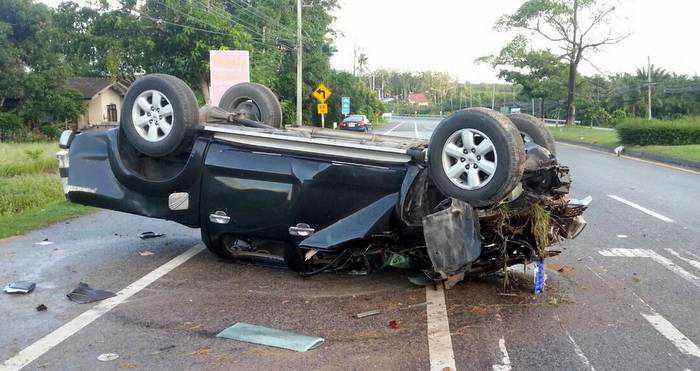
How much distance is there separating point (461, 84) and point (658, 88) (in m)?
83.0

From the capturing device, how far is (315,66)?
44.7m

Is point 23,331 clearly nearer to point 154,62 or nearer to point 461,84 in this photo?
point 154,62

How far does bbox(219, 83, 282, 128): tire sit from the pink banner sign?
54.3 feet

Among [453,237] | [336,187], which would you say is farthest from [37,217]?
[453,237]

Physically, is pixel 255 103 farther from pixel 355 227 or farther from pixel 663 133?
pixel 663 133

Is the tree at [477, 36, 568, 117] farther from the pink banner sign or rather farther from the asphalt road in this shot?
the asphalt road

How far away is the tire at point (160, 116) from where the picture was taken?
5.89 meters

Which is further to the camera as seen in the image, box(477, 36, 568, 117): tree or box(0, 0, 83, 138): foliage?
box(477, 36, 568, 117): tree

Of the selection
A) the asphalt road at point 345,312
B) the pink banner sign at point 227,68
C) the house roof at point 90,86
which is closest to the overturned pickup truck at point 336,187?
the asphalt road at point 345,312

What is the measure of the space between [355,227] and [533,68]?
46190mm

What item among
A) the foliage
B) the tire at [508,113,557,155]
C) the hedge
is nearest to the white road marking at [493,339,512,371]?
the tire at [508,113,557,155]

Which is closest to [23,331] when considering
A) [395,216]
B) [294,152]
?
[294,152]

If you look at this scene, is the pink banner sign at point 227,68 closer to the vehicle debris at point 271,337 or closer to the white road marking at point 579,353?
the vehicle debris at point 271,337

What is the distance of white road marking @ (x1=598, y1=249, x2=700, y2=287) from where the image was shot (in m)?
6.29
